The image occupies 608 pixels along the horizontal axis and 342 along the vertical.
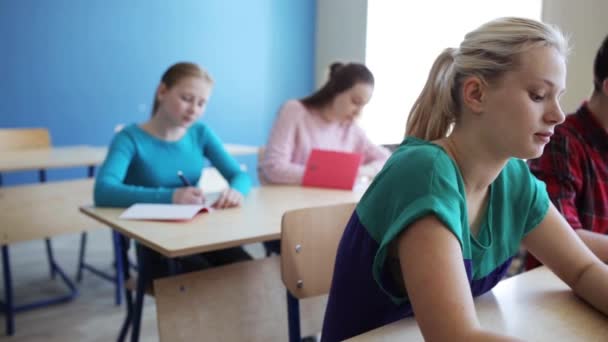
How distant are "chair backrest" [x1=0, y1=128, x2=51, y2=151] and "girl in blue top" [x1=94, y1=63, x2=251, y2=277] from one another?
1410 millimetres

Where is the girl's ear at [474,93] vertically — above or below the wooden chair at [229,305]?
above

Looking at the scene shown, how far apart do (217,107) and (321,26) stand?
108cm

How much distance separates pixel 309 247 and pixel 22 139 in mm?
2397

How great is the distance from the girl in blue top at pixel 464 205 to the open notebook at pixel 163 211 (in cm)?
72

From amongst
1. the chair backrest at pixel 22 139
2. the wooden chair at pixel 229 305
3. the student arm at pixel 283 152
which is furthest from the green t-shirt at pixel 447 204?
the chair backrest at pixel 22 139

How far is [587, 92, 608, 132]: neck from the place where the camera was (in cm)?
131

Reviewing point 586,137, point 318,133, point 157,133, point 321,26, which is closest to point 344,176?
point 318,133

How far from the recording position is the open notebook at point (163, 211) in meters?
1.53

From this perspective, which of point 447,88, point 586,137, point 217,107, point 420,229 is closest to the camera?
point 420,229

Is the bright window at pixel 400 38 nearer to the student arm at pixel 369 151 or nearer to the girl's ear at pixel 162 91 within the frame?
the student arm at pixel 369 151

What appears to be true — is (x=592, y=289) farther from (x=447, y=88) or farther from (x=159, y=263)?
(x=159, y=263)

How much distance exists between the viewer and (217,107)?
4.40m

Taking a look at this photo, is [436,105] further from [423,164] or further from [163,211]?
[163,211]

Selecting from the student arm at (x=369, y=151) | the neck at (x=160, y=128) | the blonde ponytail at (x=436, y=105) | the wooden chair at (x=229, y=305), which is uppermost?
the blonde ponytail at (x=436, y=105)
